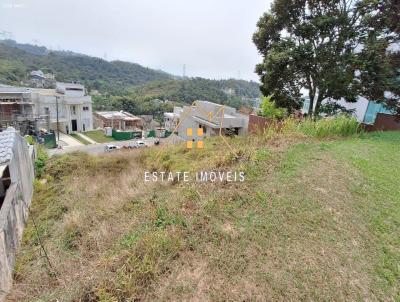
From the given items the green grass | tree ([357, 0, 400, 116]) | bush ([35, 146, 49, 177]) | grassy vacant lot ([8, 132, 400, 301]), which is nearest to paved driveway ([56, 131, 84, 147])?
the green grass

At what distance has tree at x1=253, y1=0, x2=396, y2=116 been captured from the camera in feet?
23.7

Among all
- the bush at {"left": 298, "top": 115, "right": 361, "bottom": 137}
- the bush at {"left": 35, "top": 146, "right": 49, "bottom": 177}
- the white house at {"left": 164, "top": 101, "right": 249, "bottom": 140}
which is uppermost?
the bush at {"left": 298, "top": 115, "right": 361, "bottom": 137}

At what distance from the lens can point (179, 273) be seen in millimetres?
2586

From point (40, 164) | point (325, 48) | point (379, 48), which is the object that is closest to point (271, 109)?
point (325, 48)

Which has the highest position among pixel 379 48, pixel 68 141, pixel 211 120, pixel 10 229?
pixel 379 48

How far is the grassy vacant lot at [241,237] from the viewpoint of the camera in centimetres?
241

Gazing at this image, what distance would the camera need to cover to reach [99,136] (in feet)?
84.5

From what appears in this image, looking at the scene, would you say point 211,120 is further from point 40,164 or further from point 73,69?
point 73,69

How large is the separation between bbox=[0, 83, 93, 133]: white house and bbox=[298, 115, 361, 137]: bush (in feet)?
70.8

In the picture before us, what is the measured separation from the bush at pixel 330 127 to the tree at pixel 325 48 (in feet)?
4.09

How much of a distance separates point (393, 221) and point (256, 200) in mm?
1743

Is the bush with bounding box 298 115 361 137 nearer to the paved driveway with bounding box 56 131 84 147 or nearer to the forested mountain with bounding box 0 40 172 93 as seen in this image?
the paved driveway with bounding box 56 131 84 147

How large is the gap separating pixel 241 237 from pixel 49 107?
25.9 m

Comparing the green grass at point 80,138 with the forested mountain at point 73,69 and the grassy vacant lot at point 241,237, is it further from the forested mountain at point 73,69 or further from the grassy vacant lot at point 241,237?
the forested mountain at point 73,69
